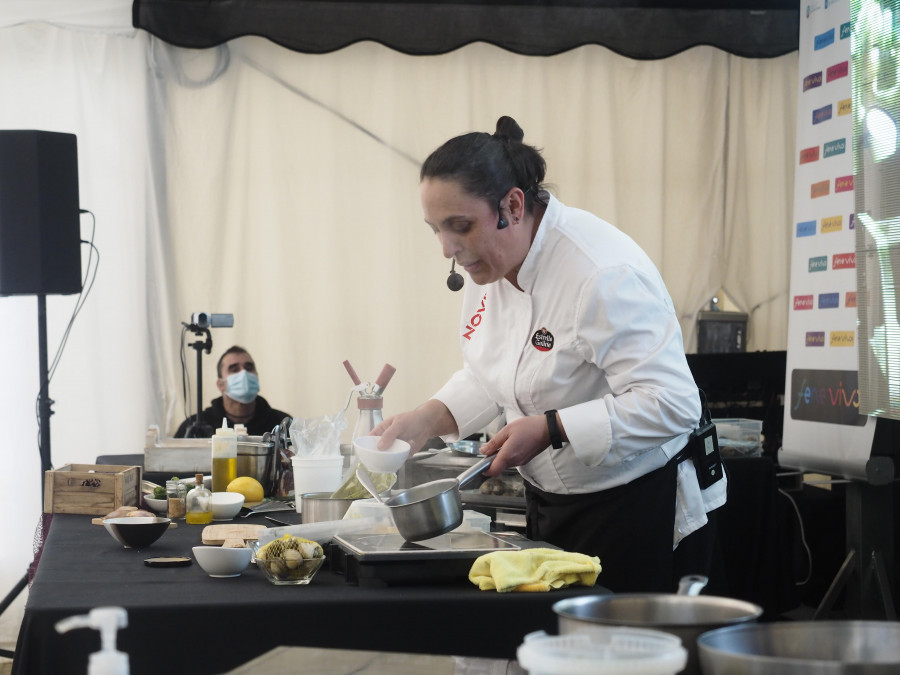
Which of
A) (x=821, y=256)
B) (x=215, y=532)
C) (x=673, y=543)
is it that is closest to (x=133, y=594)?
(x=215, y=532)

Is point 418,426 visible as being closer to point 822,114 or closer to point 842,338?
point 842,338

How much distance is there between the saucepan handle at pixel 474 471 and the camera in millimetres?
1438

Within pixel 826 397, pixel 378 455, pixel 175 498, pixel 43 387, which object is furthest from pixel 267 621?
pixel 826 397

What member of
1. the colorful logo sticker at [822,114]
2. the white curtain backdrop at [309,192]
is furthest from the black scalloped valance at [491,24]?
the colorful logo sticker at [822,114]

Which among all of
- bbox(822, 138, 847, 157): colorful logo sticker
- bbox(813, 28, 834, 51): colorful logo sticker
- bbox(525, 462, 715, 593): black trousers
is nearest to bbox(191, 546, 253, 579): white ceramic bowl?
bbox(525, 462, 715, 593): black trousers

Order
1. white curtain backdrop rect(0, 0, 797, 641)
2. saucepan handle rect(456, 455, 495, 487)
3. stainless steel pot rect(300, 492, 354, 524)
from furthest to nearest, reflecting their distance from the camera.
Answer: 1. white curtain backdrop rect(0, 0, 797, 641)
2. stainless steel pot rect(300, 492, 354, 524)
3. saucepan handle rect(456, 455, 495, 487)

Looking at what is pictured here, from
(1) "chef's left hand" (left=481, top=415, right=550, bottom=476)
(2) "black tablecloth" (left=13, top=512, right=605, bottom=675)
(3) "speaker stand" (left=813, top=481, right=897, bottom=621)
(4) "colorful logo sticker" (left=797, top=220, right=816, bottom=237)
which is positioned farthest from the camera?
(4) "colorful logo sticker" (left=797, top=220, right=816, bottom=237)

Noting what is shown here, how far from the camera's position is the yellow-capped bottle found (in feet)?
6.25

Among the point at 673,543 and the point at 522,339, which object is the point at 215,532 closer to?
the point at 522,339

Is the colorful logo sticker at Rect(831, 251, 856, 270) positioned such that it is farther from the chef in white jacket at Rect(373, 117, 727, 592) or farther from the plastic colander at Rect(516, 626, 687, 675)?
the plastic colander at Rect(516, 626, 687, 675)

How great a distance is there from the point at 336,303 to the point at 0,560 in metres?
1.74

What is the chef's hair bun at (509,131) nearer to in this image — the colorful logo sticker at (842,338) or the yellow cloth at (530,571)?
the yellow cloth at (530,571)

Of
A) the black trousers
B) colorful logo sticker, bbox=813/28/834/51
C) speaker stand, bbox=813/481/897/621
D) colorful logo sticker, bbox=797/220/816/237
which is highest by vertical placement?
colorful logo sticker, bbox=813/28/834/51

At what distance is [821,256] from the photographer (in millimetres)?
3516
